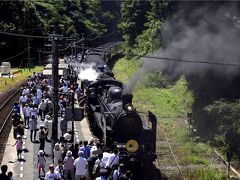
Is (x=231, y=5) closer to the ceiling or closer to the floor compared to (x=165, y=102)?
closer to the ceiling

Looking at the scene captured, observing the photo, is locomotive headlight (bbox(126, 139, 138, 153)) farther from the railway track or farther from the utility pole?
the railway track

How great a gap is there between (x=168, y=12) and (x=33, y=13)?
31.7m

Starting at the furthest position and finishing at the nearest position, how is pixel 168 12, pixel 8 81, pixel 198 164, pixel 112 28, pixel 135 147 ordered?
pixel 112 28, pixel 8 81, pixel 168 12, pixel 198 164, pixel 135 147

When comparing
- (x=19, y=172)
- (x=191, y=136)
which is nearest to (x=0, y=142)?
(x=19, y=172)

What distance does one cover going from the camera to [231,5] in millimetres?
25078

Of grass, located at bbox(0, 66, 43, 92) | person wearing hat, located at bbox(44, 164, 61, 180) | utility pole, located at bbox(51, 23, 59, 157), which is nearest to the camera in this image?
person wearing hat, located at bbox(44, 164, 61, 180)

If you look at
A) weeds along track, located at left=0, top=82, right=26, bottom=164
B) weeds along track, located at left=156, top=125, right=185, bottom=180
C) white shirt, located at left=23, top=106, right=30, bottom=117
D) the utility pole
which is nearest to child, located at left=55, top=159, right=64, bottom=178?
the utility pole

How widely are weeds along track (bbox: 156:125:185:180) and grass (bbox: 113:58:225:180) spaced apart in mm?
312

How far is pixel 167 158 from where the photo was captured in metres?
20.5

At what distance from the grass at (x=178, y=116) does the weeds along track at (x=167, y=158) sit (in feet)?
1.02

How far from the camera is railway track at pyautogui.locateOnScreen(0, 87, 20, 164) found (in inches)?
880

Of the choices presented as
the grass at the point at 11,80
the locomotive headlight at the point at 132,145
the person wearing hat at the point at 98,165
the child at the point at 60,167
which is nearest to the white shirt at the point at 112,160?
the person wearing hat at the point at 98,165

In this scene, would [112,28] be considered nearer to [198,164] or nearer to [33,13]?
[33,13]

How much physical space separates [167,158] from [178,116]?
9.89 meters
